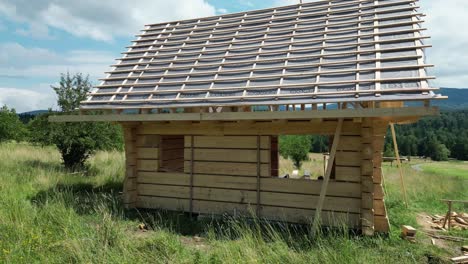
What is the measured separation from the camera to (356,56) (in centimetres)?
730

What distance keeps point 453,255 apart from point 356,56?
4121 mm

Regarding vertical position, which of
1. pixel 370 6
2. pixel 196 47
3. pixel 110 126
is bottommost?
pixel 110 126

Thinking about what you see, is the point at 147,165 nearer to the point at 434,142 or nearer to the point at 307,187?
the point at 307,187

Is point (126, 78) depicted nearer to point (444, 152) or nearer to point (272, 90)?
point (272, 90)

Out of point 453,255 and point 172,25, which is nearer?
point 453,255

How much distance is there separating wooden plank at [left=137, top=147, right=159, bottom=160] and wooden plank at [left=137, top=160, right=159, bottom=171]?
11 cm

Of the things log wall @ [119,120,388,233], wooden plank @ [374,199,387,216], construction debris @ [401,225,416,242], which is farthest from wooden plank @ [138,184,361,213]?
construction debris @ [401,225,416,242]

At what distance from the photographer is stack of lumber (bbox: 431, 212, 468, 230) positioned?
7.76 m

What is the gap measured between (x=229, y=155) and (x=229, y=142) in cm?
30

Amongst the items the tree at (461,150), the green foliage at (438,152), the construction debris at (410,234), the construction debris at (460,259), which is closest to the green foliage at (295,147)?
the construction debris at (410,234)

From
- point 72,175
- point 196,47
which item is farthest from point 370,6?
point 72,175

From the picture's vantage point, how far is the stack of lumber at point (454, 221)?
776cm

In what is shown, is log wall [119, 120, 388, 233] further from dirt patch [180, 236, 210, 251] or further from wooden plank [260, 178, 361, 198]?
dirt patch [180, 236, 210, 251]

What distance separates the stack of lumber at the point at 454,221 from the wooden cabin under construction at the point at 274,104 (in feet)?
6.68
